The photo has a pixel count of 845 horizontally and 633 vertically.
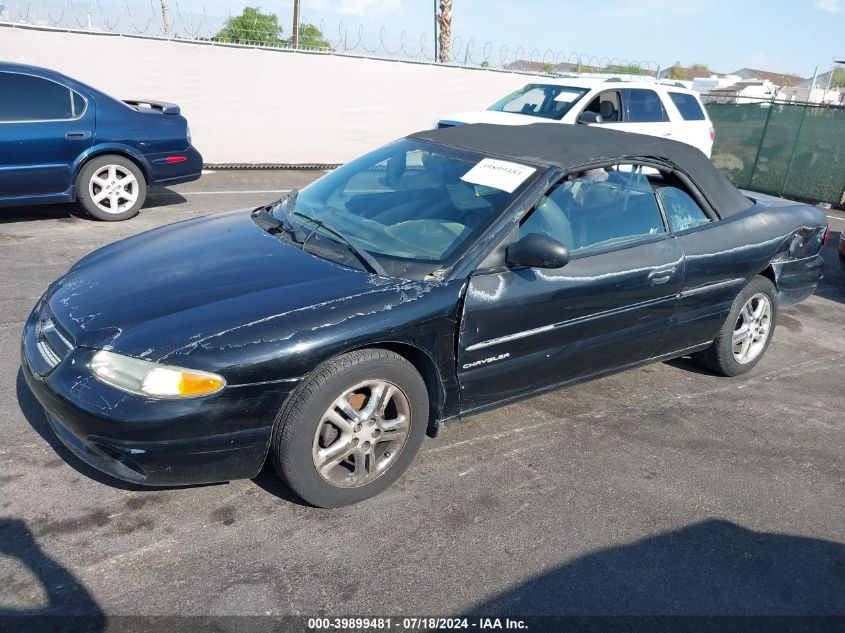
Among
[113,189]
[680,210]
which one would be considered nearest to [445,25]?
[113,189]

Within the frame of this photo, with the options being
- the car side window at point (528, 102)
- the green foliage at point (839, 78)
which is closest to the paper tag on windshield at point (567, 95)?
the car side window at point (528, 102)

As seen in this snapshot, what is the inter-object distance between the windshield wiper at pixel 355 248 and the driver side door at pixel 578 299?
1.42 feet

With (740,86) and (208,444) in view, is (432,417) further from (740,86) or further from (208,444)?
(740,86)

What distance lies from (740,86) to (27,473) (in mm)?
38133

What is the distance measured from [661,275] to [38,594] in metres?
3.29

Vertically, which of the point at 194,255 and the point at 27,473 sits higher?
the point at 194,255

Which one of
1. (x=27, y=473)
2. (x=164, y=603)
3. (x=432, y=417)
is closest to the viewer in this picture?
(x=164, y=603)

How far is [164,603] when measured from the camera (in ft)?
8.15

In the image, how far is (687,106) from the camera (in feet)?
36.2

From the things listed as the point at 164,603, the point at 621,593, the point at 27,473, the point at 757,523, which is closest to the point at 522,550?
the point at 621,593

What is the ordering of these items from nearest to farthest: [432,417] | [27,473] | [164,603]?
[164,603] < [27,473] < [432,417]

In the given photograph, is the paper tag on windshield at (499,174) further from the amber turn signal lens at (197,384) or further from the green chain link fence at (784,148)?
the green chain link fence at (784,148)

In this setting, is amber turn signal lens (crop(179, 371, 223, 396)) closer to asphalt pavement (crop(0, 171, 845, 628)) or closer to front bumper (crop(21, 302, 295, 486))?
front bumper (crop(21, 302, 295, 486))

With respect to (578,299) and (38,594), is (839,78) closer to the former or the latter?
(578,299)
